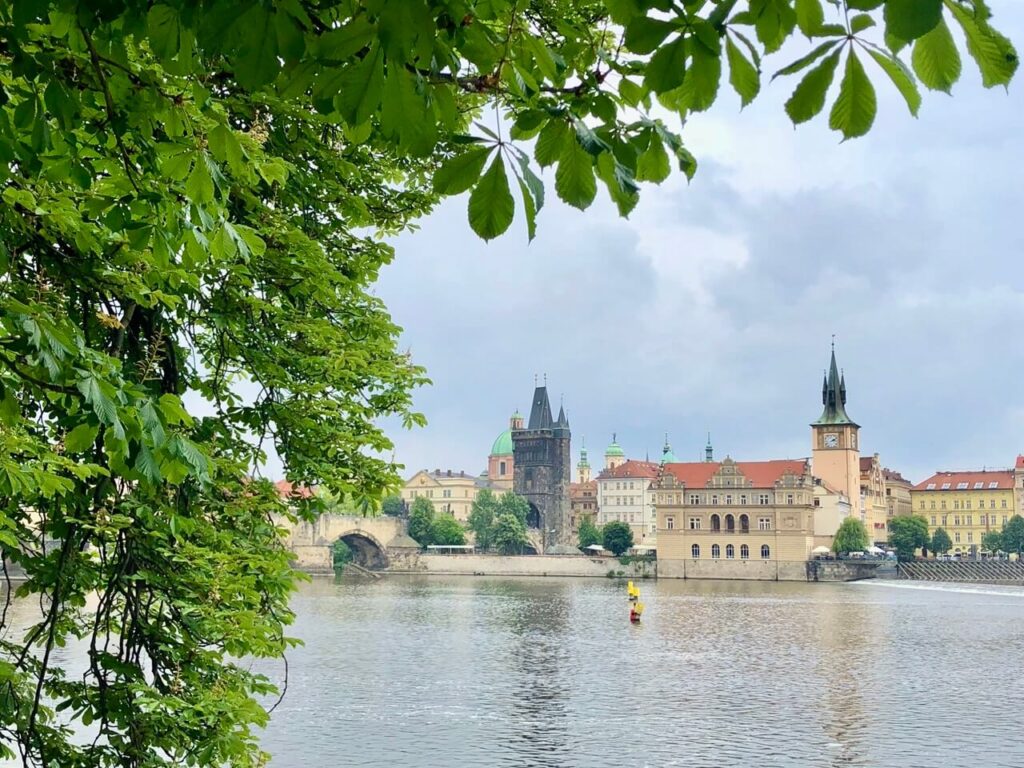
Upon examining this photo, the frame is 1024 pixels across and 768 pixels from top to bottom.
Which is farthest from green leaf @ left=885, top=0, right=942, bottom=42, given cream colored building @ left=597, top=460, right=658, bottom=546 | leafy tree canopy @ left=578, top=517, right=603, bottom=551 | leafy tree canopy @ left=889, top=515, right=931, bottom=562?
cream colored building @ left=597, top=460, right=658, bottom=546

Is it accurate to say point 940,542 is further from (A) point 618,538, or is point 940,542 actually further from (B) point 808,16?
(B) point 808,16

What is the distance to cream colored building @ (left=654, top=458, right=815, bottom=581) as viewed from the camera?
356 feet

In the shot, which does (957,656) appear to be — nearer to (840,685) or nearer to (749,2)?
(840,685)

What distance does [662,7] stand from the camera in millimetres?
2404

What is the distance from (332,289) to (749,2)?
8229mm

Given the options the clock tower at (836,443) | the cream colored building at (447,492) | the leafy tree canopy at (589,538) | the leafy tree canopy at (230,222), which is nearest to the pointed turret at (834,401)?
the clock tower at (836,443)

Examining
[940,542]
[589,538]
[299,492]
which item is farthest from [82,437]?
[940,542]

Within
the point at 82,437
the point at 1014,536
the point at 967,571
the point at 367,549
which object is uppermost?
the point at 1014,536

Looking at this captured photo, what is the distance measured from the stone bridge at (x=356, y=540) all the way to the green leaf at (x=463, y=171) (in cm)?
10857

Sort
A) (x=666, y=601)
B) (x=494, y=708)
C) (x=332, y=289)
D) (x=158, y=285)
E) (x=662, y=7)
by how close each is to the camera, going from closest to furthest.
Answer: (x=662, y=7) < (x=158, y=285) < (x=332, y=289) < (x=494, y=708) < (x=666, y=601)

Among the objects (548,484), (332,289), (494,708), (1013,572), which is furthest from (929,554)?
(332,289)

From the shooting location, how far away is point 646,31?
7.79ft

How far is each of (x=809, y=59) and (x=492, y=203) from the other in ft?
2.39

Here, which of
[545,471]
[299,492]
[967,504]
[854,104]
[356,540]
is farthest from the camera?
[545,471]
